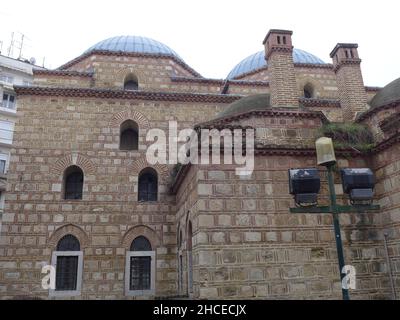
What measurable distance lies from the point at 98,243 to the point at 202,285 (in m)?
5.39

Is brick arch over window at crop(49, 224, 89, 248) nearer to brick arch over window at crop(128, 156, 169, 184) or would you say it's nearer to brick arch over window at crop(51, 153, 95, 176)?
brick arch over window at crop(51, 153, 95, 176)

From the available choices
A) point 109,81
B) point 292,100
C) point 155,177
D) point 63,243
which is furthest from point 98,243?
point 292,100

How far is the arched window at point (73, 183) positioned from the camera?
11914 mm

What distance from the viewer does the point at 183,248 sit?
9.68 metres

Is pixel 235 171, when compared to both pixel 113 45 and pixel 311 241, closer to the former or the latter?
pixel 311 241

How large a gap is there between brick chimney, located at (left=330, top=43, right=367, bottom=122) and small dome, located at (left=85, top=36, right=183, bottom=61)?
274 inches

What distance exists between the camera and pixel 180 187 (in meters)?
10.6

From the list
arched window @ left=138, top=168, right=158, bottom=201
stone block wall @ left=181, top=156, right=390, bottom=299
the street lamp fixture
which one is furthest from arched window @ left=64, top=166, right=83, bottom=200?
the street lamp fixture

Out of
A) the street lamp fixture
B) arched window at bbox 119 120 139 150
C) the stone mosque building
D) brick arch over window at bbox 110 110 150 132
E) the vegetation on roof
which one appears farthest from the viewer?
arched window at bbox 119 120 139 150

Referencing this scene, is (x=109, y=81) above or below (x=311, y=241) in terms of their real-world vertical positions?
above

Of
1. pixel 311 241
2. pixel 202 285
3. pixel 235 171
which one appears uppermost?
pixel 235 171

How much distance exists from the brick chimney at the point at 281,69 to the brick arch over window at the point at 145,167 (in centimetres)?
482

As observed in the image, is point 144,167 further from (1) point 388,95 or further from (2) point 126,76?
(1) point 388,95

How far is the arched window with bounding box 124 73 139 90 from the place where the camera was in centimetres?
1411
